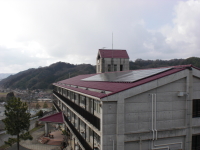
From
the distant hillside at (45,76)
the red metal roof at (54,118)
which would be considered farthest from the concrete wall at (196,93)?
the distant hillside at (45,76)

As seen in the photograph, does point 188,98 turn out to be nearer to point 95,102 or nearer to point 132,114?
point 132,114

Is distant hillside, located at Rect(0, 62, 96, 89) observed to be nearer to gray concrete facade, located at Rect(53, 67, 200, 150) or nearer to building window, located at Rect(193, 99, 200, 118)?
building window, located at Rect(193, 99, 200, 118)

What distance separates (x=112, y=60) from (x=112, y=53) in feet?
5.30

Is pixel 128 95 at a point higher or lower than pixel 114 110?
higher

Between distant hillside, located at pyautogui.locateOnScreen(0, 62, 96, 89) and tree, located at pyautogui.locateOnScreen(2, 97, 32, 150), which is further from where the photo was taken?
distant hillside, located at pyautogui.locateOnScreen(0, 62, 96, 89)

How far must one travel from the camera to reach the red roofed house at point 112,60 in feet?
102

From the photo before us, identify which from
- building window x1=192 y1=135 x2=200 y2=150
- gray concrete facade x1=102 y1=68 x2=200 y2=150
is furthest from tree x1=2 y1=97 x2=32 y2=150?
building window x1=192 y1=135 x2=200 y2=150

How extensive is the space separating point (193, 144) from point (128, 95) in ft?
22.3

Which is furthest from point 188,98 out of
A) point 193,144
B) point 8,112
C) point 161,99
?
point 8,112

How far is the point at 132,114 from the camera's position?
9992 mm

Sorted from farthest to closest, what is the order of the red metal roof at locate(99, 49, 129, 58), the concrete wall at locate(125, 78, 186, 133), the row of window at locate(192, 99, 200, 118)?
the red metal roof at locate(99, 49, 129, 58) < the row of window at locate(192, 99, 200, 118) < the concrete wall at locate(125, 78, 186, 133)

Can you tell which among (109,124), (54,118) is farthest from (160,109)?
(54,118)

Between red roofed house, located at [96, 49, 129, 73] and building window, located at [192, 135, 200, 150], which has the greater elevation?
red roofed house, located at [96, 49, 129, 73]

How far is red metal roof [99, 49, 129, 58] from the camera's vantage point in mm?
31297
